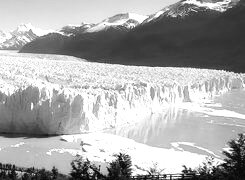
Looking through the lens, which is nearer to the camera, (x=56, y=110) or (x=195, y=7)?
(x=56, y=110)

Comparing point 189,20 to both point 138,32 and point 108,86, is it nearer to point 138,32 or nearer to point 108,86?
point 138,32

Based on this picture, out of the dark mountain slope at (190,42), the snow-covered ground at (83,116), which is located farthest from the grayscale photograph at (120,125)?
the dark mountain slope at (190,42)

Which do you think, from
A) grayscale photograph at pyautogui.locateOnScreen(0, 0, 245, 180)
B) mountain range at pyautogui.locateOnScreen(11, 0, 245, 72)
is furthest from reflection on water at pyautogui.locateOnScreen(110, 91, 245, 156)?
mountain range at pyautogui.locateOnScreen(11, 0, 245, 72)

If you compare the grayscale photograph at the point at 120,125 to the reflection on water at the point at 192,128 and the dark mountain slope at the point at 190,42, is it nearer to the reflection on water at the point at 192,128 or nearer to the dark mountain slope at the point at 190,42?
the reflection on water at the point at 192,128

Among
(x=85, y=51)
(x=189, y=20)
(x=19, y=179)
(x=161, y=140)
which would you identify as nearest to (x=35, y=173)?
(x=19, y=179)

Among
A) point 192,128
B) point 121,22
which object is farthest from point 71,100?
point 121,22

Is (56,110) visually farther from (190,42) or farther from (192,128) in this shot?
(190,42)

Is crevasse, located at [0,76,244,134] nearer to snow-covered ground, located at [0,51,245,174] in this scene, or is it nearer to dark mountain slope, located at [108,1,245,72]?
snow-covered ground, located at [0,51,245,174]

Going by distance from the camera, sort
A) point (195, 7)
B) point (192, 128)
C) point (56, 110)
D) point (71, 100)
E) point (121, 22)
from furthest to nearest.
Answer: point (121, 22)
point (195, 7)
point (192, 128)
point (71, 100)
point (56, 110)
